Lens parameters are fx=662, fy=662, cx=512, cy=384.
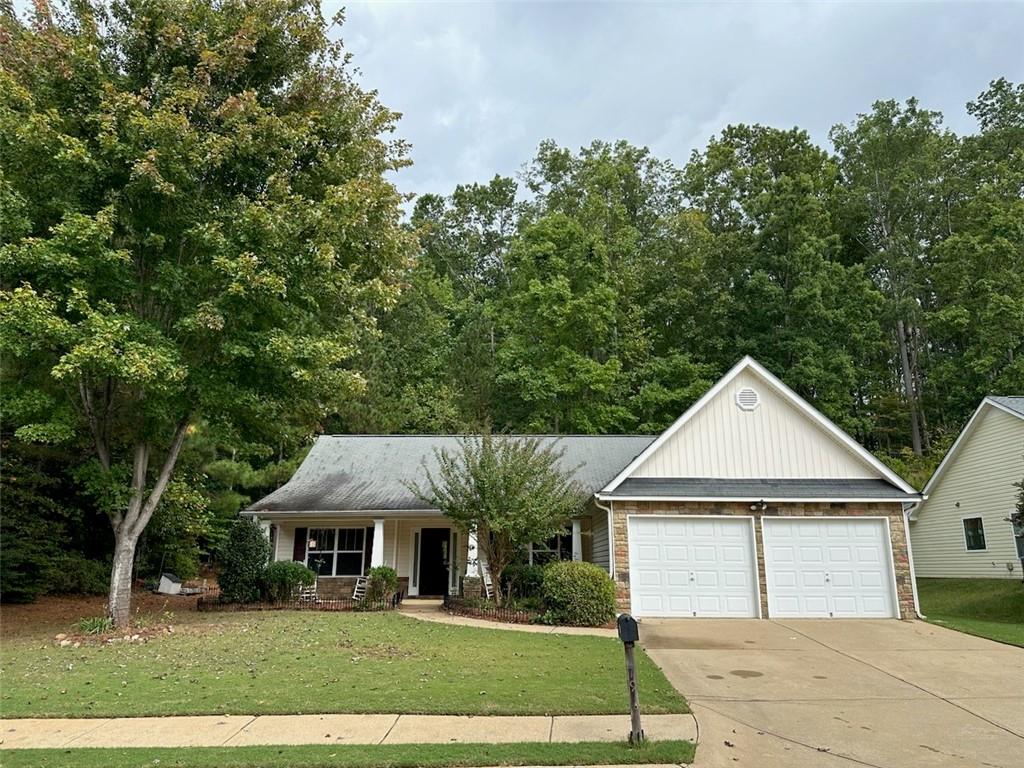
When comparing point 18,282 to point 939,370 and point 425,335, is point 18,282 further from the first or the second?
point 939,370

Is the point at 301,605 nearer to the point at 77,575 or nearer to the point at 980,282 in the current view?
the point at 77,575

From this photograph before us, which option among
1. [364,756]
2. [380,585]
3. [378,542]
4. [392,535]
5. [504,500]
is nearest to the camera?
[364,756]

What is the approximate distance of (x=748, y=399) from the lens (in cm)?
1653

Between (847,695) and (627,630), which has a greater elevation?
(627,630)

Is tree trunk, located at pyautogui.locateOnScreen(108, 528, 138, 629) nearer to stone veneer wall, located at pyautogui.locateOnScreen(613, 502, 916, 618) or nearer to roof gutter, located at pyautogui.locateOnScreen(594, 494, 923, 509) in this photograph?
roof gutter, located at pyautogui.locateOnScreen(594, 494, 923, 509)

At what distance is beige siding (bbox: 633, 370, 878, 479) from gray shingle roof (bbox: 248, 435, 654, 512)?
309cm

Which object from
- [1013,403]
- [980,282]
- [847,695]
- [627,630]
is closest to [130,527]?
[627,630]

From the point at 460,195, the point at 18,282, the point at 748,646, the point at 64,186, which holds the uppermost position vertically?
the point at 460,195

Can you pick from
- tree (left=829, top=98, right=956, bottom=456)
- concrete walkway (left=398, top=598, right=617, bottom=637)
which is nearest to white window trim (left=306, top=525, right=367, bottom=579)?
concrete walkway (left=398, top=598, right=617, bottom=637)

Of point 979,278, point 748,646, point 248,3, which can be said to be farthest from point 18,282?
point 979,278

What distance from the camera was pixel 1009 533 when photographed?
1883 cm

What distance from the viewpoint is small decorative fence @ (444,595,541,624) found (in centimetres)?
1398

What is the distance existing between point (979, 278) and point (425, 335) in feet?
91.5

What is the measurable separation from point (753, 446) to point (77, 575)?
17.9m
